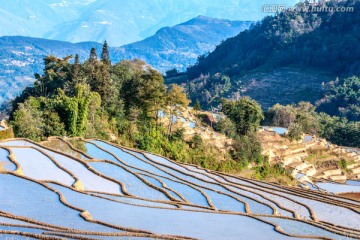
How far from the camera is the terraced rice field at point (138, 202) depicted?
31.8ft

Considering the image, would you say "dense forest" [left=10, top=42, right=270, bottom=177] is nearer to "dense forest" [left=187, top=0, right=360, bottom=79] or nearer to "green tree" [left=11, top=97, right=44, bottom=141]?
"green tree" [left=11, top=97, right=44, bottom=141]

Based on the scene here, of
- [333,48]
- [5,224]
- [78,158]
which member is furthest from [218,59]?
[5,224]

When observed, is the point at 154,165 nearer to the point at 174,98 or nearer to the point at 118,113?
the point at 174,98

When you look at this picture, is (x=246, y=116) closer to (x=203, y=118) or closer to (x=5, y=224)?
(x=203, y=118)

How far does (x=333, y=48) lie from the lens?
304 feet

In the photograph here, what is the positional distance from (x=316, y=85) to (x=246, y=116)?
5159 centimetres

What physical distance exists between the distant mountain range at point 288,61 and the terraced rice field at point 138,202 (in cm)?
5966

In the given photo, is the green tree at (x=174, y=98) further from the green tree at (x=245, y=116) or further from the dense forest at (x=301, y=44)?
the dense forest at (x=301, y=44)

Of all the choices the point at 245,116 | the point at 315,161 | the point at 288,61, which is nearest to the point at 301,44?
the point at 288,61

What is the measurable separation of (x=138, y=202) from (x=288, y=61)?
8722cm

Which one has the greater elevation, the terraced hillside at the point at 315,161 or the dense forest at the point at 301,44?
the dense forest at the point at 301,44

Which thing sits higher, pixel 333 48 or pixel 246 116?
pixel 333 48

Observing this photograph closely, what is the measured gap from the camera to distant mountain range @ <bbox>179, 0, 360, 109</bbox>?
8231 cm

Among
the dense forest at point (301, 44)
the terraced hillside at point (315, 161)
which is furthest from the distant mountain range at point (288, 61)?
the terraced hillside at point (315, 161)
